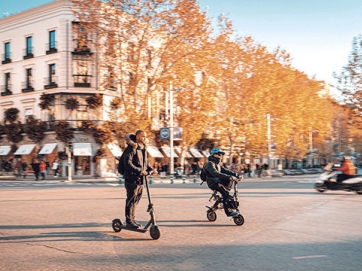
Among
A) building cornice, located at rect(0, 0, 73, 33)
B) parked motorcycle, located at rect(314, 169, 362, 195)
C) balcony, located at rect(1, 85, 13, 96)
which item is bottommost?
parked motorcycle, located at rect(314, 169, 362, 195)

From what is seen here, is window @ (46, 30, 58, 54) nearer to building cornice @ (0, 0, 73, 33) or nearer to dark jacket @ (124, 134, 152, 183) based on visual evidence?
building cornice @ (0, 0, 73, 33)

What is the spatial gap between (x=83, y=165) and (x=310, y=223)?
3166 centimetres

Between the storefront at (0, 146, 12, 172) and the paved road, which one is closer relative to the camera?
the paved road

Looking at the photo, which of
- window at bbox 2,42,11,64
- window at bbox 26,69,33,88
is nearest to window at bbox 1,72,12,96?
window at bbox 2,42,11,64

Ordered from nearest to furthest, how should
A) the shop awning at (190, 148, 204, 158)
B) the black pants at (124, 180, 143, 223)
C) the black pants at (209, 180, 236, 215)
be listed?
the black pants at (124, 180, 143, 223), the black pants at (209, 180, 236, 215), the shop awning at (190, 148, 204, 158)

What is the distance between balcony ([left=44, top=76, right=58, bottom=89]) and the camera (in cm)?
3856

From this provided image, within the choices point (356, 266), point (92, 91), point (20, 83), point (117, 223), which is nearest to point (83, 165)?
point (92, 91)

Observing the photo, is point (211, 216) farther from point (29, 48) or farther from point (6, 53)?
point (6, 53)

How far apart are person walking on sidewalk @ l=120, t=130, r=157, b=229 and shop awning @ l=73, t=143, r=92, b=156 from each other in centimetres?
3053

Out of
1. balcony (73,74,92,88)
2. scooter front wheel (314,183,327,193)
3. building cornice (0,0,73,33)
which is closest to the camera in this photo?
scooter front wheel (314,183,327,193)

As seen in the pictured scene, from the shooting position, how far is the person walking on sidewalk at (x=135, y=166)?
7.54 m

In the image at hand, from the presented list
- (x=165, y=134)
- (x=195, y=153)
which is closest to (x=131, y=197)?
(x=165, y=134)

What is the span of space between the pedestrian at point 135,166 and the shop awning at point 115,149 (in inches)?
1229

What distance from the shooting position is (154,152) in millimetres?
44281
